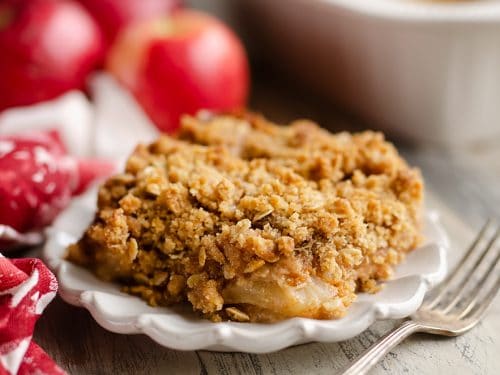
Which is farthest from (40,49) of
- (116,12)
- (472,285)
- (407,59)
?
(472,285)

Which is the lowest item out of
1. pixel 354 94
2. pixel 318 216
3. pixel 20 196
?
pixel 354 94

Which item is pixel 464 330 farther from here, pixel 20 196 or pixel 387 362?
pixel 20 196

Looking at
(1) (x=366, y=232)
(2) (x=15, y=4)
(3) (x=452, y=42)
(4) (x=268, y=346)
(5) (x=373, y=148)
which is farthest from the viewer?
(2) (x=15, y=4)

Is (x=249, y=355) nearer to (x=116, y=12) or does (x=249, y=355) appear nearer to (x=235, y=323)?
(x=235, y=323)

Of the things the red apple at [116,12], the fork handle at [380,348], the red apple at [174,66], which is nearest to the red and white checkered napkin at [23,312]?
the fork handle at [380,348]

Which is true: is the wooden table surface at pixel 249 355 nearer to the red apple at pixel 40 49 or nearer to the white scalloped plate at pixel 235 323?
the white scalloped plate at pixel 235 323

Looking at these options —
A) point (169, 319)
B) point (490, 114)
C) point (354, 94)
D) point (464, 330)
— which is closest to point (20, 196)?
point (169, 319)

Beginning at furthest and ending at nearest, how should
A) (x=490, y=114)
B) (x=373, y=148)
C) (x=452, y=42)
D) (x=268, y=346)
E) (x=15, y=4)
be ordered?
(x=15, y=4)
(x=490, y=114)
(x=452, y=42)
(x=373, y=148)
(x=268, y=346)
